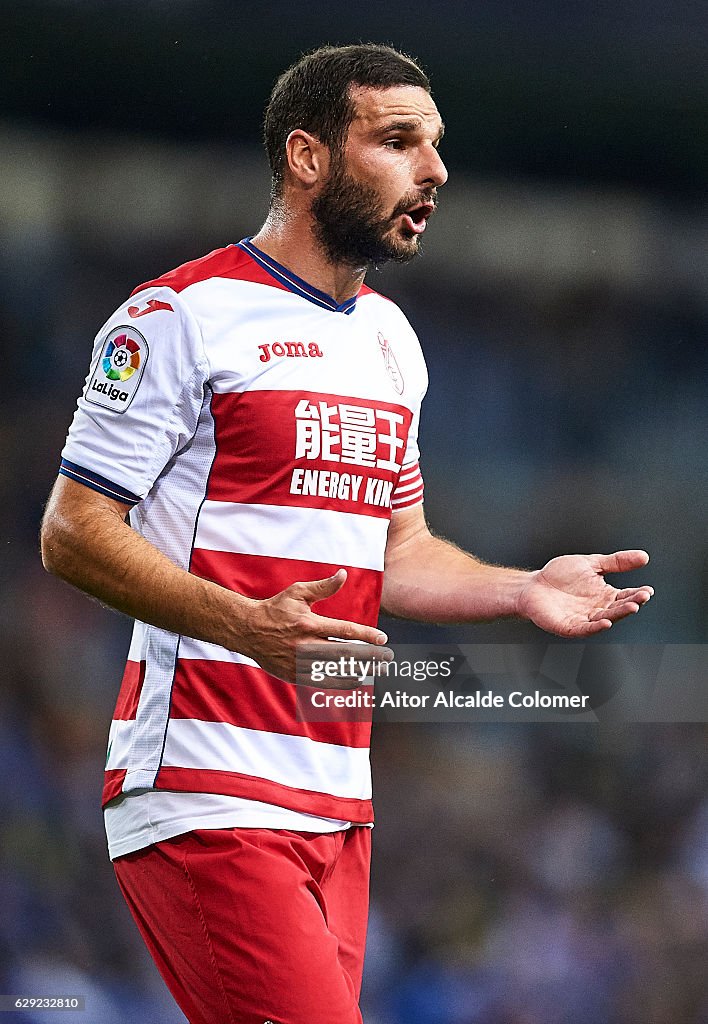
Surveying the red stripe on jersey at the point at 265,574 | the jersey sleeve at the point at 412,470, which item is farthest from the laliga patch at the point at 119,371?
the jersey sleeve at the point at 412,470

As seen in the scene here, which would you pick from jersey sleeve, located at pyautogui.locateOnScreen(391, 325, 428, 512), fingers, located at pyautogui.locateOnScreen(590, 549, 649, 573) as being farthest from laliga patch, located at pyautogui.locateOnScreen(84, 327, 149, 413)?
fingers, located at pyautogui.locateOnScreen(590, 549, 649, 573)

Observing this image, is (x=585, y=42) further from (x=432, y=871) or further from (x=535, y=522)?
(x=432, y=871)

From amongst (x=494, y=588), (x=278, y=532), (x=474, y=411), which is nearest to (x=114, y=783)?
(x=278, y=532)

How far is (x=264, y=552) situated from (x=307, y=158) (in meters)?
0.64

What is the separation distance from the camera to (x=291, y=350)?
5.76 ft

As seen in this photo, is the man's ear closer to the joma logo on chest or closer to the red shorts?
the joma logo on chest

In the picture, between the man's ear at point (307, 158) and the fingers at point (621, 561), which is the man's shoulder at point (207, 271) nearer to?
the man's ear at point (307, 158)

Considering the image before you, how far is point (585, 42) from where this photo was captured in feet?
10.2

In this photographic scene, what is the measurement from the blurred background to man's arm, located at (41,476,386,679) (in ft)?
5.29

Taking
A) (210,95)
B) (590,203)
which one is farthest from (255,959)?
(590,203)

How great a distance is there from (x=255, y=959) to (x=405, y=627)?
6.09ft

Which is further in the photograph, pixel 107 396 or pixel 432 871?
pixel 432 871

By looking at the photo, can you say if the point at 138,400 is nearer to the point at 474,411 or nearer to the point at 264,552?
the point at 264,552

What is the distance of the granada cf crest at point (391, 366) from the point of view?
188 centimetres
